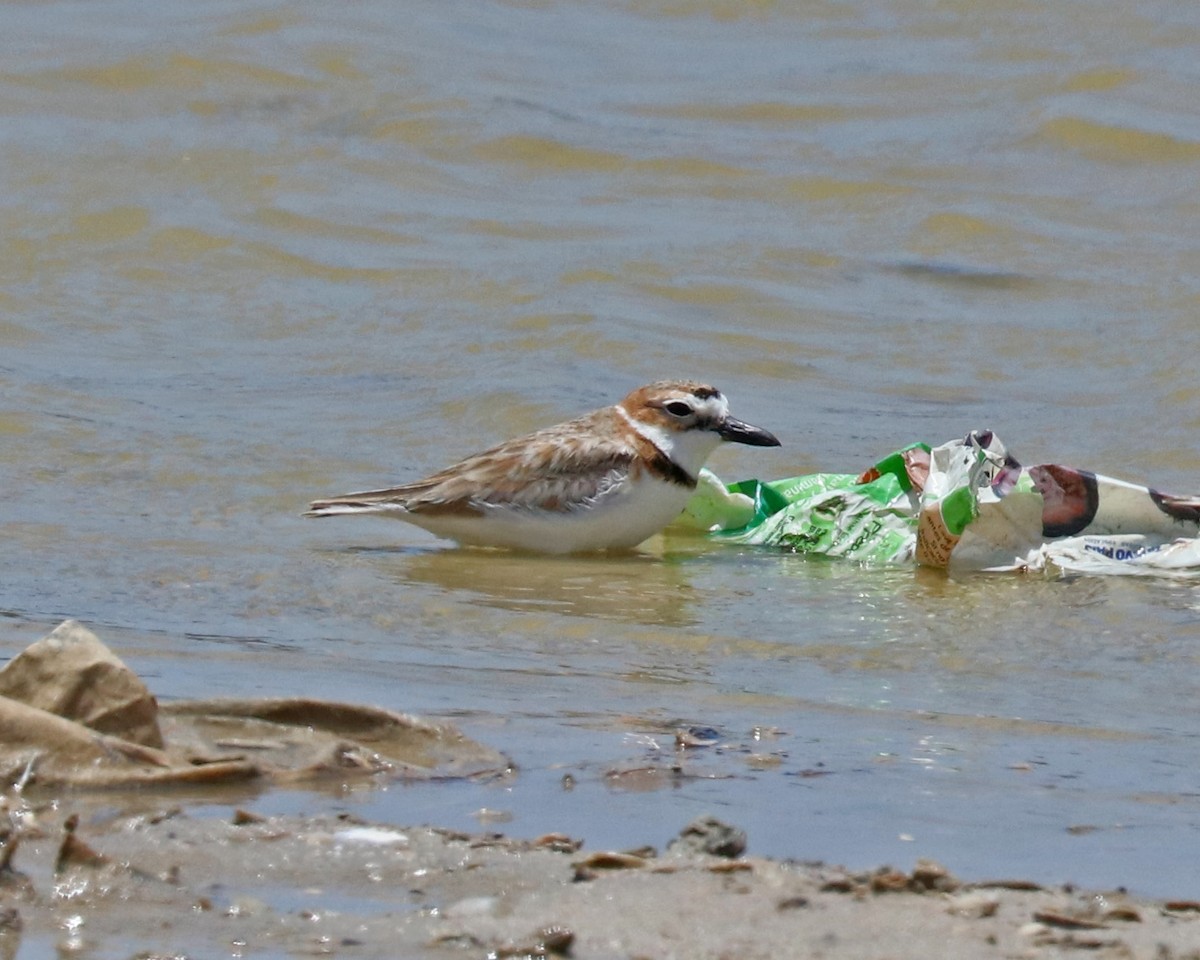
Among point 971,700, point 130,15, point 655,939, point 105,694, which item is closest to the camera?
point 655,939

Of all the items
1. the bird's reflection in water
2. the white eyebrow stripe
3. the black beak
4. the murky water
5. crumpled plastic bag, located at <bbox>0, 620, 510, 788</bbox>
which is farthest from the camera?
the black beak

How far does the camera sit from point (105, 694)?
4.20 metres

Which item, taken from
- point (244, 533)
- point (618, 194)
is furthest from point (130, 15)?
point (244, 533)

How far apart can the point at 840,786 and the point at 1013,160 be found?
1263cm

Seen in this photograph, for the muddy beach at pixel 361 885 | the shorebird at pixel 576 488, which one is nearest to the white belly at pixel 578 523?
the shorebird at pixel 576 488

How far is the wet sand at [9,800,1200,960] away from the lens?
326 cm

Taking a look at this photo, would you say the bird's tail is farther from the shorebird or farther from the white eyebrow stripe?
the white eyebrow stripe

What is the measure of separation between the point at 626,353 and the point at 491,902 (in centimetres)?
847

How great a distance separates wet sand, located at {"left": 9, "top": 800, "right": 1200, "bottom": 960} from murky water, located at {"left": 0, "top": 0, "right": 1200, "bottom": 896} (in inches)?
10.2

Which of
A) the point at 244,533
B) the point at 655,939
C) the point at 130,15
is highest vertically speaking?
the point at 130,15

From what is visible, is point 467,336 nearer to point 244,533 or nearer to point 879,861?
point 244,533

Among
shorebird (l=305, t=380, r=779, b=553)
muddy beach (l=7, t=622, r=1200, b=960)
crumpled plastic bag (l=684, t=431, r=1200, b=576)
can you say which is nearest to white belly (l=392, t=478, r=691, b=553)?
shorebird (l=305, t=380, r=779, b=553)

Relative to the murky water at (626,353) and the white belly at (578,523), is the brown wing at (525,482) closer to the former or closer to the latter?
the white belly at (578,523)

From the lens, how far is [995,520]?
7.27m
